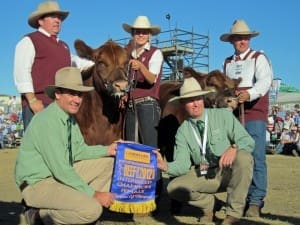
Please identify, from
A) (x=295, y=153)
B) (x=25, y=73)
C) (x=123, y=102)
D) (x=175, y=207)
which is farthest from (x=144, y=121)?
(x=295, y=153)

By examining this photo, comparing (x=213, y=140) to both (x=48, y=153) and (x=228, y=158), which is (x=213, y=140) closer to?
(x=228, y=158)

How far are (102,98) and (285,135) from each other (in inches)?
585

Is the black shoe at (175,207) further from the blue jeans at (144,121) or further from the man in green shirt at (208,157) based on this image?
the man in green shirt at (208,157)

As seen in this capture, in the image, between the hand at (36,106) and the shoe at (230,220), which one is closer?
the shoe at (230,220)

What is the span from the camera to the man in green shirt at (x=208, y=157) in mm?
5875

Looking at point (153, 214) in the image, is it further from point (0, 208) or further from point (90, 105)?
point (0, 208)

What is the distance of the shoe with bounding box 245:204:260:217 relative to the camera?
22.6 feet

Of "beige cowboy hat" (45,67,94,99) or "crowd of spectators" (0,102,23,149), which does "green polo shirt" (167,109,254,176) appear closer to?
"beige cowboy hat" (45,67,94,99)

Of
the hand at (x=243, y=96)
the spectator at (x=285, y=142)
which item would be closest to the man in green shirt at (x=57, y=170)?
the hand at (x=243, y=96)

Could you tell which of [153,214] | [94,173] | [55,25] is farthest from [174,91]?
[94,173]

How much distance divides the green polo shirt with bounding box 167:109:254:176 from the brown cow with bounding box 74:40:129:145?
1212 mm

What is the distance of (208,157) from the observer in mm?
6121

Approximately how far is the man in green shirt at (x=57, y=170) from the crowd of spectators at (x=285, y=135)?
1605cm

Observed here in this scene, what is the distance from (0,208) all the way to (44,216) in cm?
320
